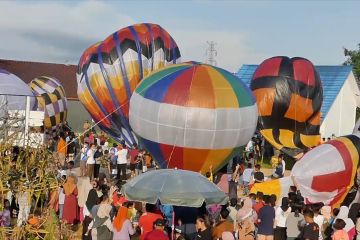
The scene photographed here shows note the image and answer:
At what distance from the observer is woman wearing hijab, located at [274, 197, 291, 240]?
10219 millimetres

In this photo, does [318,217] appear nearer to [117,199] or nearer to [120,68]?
[117,199]

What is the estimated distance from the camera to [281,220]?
33.8 ft

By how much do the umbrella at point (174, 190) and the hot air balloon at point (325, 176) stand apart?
435 cm

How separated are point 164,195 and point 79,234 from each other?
3458mm

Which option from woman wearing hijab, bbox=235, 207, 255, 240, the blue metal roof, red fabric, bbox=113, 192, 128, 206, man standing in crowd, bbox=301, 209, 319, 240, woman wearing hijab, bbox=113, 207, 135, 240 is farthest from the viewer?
the blue metal roof

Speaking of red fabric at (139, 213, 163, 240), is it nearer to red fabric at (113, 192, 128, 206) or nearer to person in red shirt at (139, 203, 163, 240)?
person in red shirt at (139, 203, 163, 240)

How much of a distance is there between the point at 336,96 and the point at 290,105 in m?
12.5

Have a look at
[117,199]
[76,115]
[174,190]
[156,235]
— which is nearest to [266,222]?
[174,190]

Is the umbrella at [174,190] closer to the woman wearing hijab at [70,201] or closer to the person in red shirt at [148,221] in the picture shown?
the person in red shirt at [148,221]

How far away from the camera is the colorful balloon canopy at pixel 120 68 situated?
72.4 ft

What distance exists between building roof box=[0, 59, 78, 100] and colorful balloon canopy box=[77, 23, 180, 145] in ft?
81.7

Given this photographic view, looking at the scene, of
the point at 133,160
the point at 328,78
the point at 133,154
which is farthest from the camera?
the point at 328,78

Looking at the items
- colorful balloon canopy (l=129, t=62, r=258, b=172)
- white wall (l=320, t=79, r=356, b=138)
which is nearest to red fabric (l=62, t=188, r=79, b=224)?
colorful balloon canopy (l=129, t=62, r=258, b=172)

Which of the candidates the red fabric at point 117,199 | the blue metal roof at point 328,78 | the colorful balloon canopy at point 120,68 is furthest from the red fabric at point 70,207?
the blue metal roof at point 328,78
